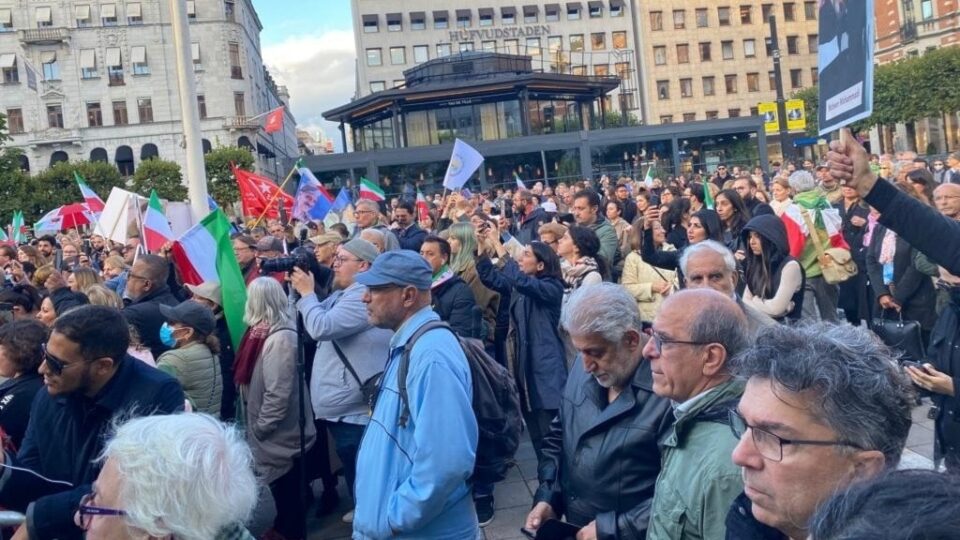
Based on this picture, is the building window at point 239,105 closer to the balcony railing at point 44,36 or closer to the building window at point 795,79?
the balcony railing at point 44,36

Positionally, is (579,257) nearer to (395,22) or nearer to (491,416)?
(491,416)

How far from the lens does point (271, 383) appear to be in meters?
5.08

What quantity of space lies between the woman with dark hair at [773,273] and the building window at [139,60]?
64.7 m

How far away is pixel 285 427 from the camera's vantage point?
521cm

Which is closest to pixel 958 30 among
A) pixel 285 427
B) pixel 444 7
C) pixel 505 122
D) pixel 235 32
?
pixel 505 122

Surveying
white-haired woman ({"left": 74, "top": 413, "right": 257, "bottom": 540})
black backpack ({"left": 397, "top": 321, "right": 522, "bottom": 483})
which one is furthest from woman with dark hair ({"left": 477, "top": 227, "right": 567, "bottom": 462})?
white-haired woman ({"left": 74, "top": 413, "right": 257, "bottom": 540})

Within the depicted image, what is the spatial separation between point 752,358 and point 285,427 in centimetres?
372

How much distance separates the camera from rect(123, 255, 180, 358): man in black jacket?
5750 millimetres

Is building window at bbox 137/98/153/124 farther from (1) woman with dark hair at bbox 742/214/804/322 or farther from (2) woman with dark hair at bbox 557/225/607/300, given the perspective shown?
(1) woman with dark hair at bbox 742/214/804/322

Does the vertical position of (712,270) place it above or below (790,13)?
below

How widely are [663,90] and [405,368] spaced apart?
71.0 m

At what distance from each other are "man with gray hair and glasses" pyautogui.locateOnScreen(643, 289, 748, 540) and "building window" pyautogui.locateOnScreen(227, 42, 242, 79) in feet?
217

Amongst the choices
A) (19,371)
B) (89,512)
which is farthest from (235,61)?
(89,512)

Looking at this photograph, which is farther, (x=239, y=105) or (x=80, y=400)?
(x=239, y=105)
